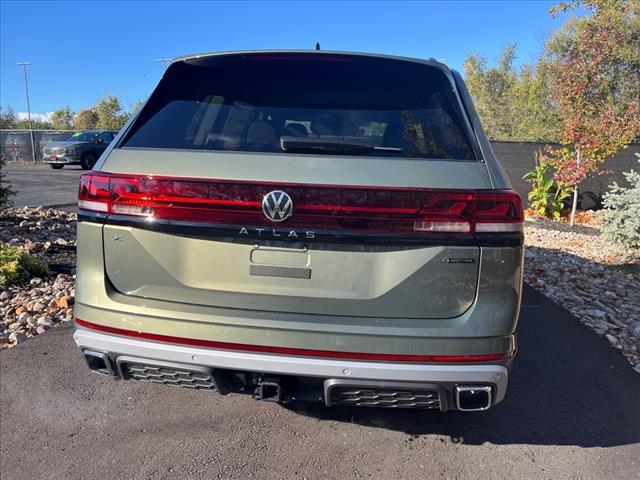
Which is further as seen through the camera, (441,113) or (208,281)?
(441,113)

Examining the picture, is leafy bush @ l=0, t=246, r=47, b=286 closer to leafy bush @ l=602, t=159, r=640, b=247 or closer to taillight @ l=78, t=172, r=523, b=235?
taillight @ l=78, t=172, r=523, b=235

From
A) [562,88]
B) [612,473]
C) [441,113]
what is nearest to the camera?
[441,113]

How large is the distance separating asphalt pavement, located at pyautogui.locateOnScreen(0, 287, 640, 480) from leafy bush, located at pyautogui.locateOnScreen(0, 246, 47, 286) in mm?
1835

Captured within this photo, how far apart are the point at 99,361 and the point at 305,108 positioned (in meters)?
1.53

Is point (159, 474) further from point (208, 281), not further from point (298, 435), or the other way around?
point (208, 281)

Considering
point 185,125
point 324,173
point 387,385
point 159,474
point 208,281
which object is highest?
point 185,125

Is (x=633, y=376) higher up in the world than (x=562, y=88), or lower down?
lower down

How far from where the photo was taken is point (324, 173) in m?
2.14

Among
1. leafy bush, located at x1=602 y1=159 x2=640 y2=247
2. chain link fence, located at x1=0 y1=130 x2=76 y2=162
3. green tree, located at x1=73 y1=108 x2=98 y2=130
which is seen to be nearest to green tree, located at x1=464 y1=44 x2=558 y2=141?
leafy bush, located at x1=602 y1=159 x2=640 y2=247

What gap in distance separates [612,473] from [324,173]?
6.99 feet

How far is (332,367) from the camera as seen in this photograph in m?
2.13

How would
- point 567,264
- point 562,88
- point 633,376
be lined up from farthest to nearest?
1. point 562,88
2. point 567,264
3. point 633,376

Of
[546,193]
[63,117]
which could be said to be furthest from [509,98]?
[63,117]

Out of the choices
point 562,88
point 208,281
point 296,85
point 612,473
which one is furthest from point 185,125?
point 562,88
